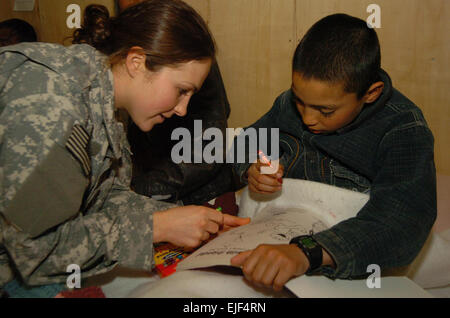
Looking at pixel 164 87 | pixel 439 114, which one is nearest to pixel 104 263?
pixel 164 87

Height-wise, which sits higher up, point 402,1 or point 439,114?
point 402,1

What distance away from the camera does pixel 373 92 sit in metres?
0.85

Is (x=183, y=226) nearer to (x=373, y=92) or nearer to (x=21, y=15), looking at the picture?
(x=373, y=92)

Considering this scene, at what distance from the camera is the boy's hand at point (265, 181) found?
3.12ft

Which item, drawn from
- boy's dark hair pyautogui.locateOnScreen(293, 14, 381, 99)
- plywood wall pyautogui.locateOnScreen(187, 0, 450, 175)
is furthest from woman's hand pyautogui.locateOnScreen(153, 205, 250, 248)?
plywood wall pyautogui.locateOnScreen(187, 0, 450, 175)

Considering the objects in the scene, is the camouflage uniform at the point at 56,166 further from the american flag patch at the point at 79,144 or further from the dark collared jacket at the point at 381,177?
the dark collared jacket at the point at 381,177

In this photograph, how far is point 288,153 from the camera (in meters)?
1.07

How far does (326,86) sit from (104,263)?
62 cm

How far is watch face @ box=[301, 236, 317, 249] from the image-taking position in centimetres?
70

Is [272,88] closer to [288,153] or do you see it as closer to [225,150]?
[225,150]

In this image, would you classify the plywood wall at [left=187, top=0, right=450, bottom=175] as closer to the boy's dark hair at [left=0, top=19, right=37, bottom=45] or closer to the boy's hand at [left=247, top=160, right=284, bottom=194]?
the boy's hand at [left=247, top=160, right=284, bottom=194]

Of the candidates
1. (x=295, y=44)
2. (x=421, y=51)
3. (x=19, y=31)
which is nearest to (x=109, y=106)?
(x=295, y=44)

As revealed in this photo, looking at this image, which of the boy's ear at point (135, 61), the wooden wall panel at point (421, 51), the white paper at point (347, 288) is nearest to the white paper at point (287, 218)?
the white paper at point (347, 288)

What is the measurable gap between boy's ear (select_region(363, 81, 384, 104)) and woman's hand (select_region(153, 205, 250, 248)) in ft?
1.52
